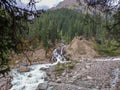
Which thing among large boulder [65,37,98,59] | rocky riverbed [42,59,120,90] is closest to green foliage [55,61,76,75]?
rocky riverbed [42,59,120,90]

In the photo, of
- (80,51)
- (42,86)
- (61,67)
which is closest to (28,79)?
(42,86)

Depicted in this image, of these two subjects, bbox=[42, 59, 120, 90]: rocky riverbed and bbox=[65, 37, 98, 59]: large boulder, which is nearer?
bbox=[42, 59, 120, 90]: rocky riverbed

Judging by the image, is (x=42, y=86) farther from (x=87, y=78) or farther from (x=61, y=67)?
(x=61, y=67)

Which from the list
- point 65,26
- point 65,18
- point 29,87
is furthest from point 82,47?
point 65,18

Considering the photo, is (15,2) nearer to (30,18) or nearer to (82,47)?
(30,18)

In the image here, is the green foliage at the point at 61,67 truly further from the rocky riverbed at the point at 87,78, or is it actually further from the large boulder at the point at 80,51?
the large boulder at the point at 80,51

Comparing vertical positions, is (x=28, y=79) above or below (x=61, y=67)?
below

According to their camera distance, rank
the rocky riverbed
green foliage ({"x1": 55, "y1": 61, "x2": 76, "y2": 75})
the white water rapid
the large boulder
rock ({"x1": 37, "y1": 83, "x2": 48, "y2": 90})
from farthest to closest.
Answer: the large boulder → green foliage ({"x1": 55, "y1": 61, "x2": 76, "y2": 75}) → the white water rapid → rock ({"x1": 37, "y1": 83, "x2": 48, "y2": 90}) → the rocky riverbed

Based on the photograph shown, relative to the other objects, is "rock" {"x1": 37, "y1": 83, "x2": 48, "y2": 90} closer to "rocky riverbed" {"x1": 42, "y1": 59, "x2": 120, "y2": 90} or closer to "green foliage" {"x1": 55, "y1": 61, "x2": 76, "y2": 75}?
"rocky riverbed" {"x1": 42, "y1": 59, "x2": 120, "y2": 90}

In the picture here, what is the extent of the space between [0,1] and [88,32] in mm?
76987

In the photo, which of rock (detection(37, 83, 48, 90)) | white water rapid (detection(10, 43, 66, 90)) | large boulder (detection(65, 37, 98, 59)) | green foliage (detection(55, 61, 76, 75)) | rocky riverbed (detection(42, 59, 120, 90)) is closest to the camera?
rocky riverbed (detection(42, 59, 120, 90))

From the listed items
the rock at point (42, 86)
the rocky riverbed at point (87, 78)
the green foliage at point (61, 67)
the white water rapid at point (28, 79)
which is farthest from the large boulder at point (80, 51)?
the rock at point (42, 86)

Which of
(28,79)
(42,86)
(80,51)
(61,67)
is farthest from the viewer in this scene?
(80,51)

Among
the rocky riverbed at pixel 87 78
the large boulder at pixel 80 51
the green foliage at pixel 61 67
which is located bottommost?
the large boulder at pixel 80 51
